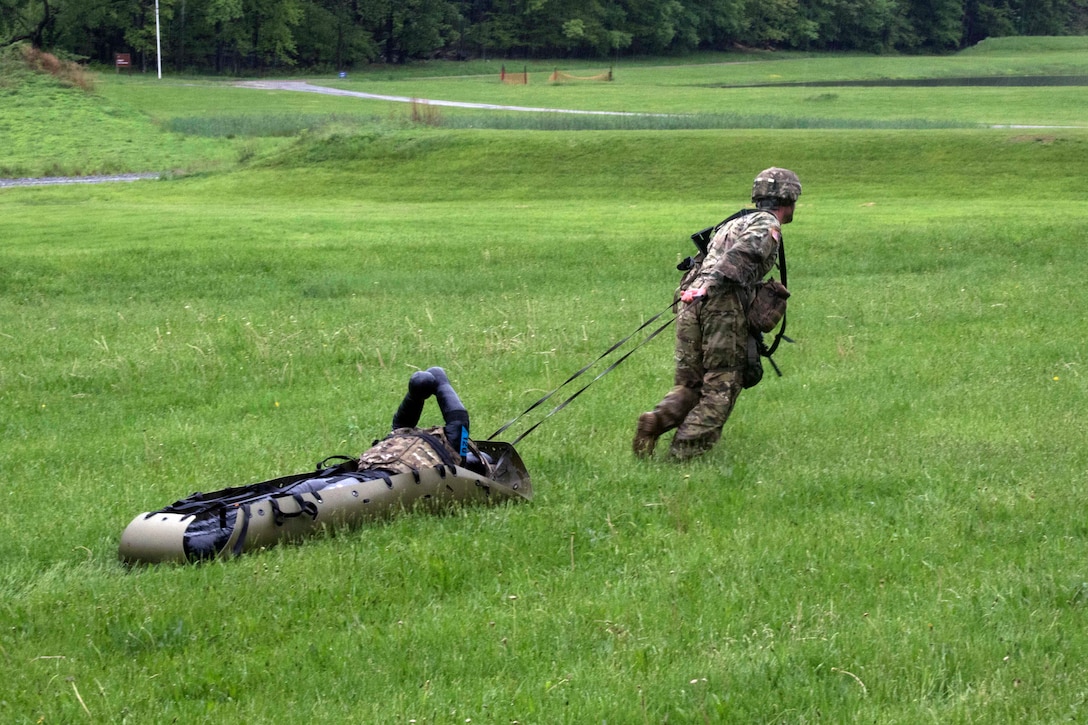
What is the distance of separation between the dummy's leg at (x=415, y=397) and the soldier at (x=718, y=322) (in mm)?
1737

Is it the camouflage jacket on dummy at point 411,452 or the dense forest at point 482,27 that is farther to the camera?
the dense forest at point 482,27

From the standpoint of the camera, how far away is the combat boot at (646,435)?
8.26 m

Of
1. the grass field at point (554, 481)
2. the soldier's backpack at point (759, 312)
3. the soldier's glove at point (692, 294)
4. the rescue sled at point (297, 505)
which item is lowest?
the grass field at point (554, 481)

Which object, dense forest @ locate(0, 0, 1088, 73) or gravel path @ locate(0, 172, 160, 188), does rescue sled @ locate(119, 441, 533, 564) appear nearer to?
gravel path @ locate(0, 172, 160, 188)

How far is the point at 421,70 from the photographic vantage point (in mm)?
97125

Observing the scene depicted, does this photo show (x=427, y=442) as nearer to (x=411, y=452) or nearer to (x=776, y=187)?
(x=411, y=452)

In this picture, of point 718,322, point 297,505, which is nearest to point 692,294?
point 718,322

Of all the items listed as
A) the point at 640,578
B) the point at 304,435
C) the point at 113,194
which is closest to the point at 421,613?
the point at 640,578

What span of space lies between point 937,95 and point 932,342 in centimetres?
5131

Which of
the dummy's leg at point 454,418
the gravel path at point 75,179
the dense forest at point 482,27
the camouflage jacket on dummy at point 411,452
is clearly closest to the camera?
the camouflage jacket on dummy at point 411,452

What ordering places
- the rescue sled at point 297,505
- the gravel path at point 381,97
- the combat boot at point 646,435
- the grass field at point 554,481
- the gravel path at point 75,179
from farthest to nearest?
the gravel path at point 381,97 → the gravel path at point 75,179 → the combat boot at point 646,435 → the rescue sled at point 297,505 → the grass field at point 554,481

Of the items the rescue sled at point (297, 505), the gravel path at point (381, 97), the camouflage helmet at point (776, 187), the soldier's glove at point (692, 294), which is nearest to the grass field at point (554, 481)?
the rescue sled at point (297, 505)

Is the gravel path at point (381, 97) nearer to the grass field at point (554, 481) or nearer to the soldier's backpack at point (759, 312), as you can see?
the grass field at point (554, 481)

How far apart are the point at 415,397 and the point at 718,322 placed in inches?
90.3
